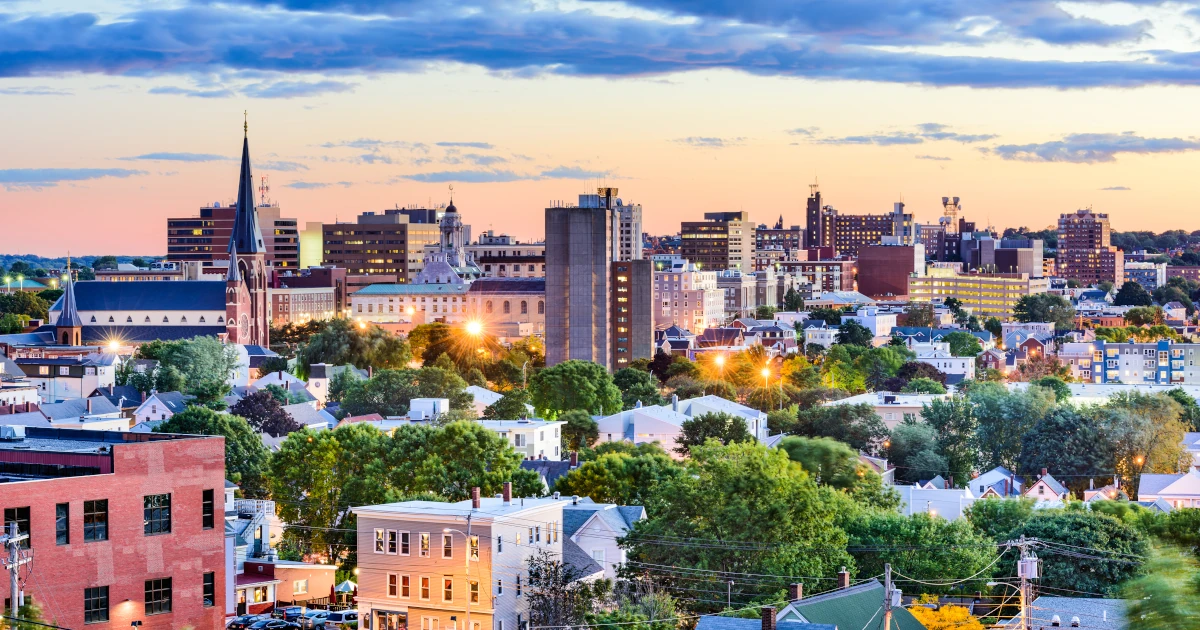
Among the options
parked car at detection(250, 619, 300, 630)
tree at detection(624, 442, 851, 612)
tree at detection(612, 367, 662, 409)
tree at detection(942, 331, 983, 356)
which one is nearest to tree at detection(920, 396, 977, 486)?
tree at detection(612, 367, 662, 409)

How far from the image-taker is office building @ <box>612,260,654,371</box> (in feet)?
505

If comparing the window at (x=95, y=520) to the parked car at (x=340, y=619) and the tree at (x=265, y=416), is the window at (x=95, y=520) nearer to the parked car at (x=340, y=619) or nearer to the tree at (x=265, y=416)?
the parked car at (x=340, y=619)

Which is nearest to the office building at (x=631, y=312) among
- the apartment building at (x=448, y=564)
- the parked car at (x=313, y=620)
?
the parked car at (x=313, y=620)

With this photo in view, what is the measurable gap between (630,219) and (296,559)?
14362 cm

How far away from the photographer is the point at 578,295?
15112 cm

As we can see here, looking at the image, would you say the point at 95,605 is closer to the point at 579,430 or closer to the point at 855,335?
the point at 579,430

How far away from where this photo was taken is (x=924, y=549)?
47.9 meters

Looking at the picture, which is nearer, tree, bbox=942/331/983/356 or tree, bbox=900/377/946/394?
tree, bbox=900/377/946/394

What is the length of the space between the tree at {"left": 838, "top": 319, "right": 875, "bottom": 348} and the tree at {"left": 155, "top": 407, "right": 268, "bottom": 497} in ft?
372

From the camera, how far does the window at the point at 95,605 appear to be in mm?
33875

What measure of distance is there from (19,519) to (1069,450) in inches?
2571

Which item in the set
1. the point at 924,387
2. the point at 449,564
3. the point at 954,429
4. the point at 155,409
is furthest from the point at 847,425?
the point at 449,564

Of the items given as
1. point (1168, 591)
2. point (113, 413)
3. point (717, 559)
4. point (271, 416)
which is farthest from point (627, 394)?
point (1168, 591)

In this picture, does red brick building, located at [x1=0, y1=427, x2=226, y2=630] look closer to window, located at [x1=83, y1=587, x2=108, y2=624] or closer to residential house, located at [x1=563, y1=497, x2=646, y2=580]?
window, located at [x1=83, y1=587, x2=108, y2=624]
